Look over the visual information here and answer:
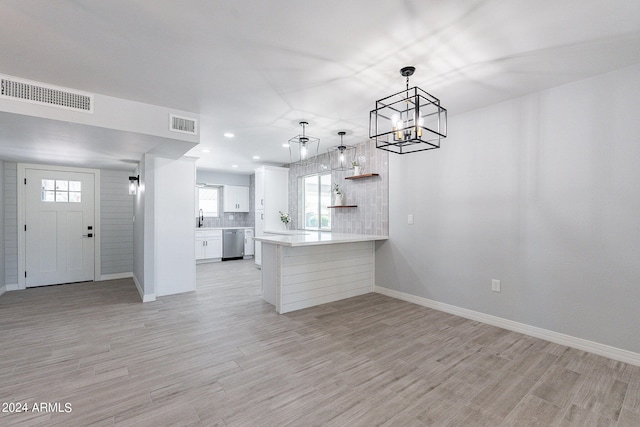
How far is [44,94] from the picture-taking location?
110 inches

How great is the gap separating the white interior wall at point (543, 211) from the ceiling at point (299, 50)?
0.31m

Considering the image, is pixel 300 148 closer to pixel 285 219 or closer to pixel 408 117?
pixel 408 117

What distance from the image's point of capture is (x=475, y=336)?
3061 mm

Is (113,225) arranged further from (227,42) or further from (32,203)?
(227,42)

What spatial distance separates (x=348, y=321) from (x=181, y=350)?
181 cm

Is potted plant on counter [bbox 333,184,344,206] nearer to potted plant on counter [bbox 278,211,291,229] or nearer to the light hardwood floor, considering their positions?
potted plant on counter [bbox 278,211,291,229]

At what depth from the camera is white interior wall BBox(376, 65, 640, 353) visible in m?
2.58

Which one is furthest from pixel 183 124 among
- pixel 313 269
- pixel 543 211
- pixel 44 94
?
pixel 543 211

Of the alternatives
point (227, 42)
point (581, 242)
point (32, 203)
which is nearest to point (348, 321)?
point (581, 242)

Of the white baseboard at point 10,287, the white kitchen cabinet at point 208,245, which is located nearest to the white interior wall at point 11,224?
the white baseboard at point 10,287

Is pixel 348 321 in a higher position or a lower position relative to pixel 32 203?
lower

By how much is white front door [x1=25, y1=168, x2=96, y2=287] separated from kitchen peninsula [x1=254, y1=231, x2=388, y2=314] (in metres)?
3.90

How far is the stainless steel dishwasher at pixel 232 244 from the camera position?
8.05 m

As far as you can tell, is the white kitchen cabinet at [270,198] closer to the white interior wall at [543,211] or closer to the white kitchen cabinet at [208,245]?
the white kitchen cabinet at [208,245]
